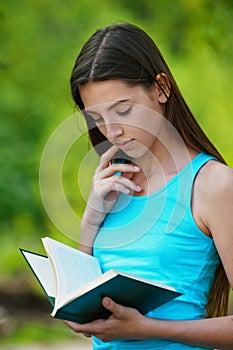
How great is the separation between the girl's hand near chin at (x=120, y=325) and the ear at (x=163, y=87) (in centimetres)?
42

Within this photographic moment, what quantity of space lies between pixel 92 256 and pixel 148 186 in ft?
0.62

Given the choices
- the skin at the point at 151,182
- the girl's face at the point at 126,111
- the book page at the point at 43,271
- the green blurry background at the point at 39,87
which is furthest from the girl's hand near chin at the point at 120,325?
the green blurry background at the point at 39,87

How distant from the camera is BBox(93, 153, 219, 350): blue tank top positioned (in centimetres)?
149

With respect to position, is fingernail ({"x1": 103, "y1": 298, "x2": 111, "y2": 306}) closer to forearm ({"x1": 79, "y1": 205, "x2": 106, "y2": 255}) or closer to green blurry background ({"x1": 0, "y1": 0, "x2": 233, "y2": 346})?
forearm ({"x1": 79, "y1": 205, "x2": 106, "y2": 255})

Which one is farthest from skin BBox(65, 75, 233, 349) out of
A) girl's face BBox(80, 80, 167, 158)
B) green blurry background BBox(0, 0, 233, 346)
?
green blurry background BBox(0, 0, 233, 346)

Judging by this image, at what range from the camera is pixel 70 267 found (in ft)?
4.98

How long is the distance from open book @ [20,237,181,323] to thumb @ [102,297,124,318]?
1cm

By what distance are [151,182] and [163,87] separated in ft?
0.66

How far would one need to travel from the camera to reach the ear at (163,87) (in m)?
1.54

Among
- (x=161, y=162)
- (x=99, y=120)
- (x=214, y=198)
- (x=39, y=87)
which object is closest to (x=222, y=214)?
(x=214, y=198)

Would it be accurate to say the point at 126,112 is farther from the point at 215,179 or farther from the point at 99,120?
the point at 215,179

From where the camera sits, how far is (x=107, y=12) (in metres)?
5.41

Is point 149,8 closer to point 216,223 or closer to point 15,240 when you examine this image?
point 15,240

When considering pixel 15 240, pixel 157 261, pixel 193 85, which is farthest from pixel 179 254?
pixel 15 240
